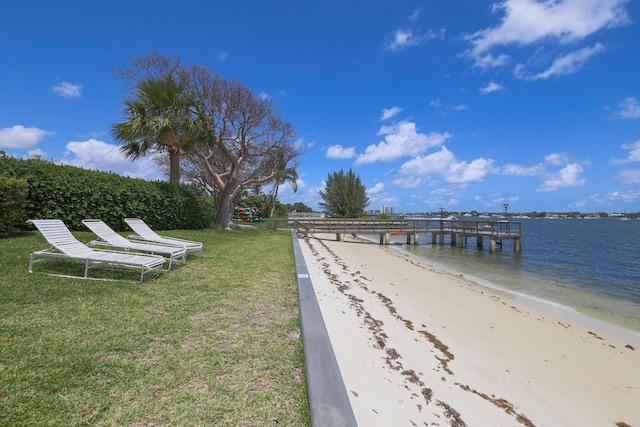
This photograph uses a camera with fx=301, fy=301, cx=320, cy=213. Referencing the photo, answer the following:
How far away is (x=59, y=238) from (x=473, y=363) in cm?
701

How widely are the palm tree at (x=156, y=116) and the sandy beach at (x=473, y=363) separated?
10.8m

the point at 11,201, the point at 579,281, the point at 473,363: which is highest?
the point at 11,201

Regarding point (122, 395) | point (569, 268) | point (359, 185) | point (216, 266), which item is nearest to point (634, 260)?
point (569, 268)

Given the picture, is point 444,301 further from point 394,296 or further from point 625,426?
point 625,426

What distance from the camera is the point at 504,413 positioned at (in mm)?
2826

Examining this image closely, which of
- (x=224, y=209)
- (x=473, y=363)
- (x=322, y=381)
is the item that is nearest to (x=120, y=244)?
(x=322, y=381)

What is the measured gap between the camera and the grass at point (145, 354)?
2.04 meters

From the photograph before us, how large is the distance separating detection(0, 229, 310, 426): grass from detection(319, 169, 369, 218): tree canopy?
A: 142 ft

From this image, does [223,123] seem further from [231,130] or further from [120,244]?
[120,244]

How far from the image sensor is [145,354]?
2779 mm

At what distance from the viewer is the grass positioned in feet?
6.69

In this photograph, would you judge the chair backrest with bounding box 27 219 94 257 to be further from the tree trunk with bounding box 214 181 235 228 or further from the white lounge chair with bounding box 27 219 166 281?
the tree trunk with bounding box 214 181 235 228

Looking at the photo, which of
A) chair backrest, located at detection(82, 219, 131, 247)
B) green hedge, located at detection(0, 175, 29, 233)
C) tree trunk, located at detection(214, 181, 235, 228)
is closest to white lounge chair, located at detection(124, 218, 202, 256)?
chair backrest, located at detection(82, 219, 131, 247)

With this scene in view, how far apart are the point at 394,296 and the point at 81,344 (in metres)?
5.65
